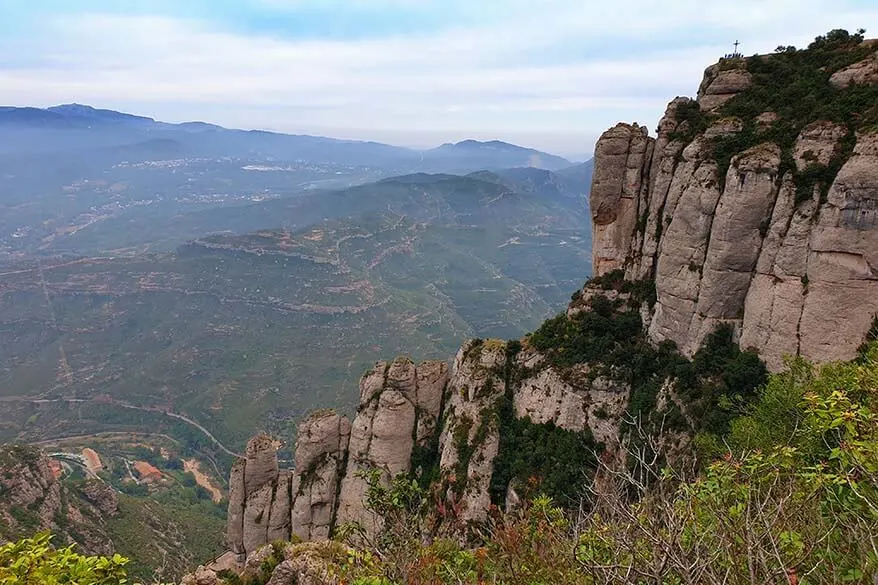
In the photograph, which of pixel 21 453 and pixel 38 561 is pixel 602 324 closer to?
pixel 38 561

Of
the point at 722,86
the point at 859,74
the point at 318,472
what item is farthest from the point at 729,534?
the point at 318,472

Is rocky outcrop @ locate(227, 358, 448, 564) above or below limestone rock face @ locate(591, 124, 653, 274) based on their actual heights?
below

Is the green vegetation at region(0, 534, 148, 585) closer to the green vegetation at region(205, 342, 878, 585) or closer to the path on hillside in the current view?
the green vegetation at region(205, 342, 878, 585)

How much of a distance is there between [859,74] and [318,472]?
153 feet

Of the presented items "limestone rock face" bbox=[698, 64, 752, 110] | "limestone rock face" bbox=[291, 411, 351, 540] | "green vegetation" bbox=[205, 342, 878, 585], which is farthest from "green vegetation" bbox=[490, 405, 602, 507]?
"limestone rock face" bbox=[698, 64, 752, 110]

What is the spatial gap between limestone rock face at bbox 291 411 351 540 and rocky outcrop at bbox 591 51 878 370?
87.8 ft

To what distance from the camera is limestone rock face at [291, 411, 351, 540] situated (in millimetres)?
41812

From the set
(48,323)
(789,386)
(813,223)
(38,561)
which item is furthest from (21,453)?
(48,323)

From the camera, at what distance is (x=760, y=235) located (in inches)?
1201

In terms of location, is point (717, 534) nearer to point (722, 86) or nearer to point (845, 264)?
point (845, 264)

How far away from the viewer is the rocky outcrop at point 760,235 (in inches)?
1046

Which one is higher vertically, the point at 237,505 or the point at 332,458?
the point at 332,458

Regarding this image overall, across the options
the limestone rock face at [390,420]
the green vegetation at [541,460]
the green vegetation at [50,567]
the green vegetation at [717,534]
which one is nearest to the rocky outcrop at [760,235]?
the green vegetation at [541,460]

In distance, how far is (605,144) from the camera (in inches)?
1618
